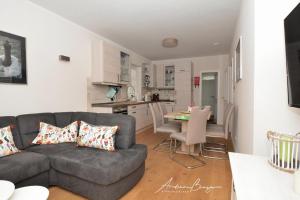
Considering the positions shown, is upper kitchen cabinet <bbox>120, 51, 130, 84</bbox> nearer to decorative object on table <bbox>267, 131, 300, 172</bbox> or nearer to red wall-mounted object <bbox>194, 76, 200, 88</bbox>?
red wall-mounted object <bbox>194, 76, 200, 88</bbox>

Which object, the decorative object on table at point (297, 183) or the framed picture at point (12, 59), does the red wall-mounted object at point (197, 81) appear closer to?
the framed picture at point (12, 59)

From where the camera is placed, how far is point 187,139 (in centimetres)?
274

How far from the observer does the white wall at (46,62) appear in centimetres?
245

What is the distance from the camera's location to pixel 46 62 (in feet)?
9.58

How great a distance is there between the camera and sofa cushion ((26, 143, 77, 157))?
2.09 meters

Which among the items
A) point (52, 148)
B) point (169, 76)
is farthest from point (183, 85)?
point (52, 148)

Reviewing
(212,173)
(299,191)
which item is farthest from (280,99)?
(212,173)

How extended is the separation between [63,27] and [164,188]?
10.6 feet

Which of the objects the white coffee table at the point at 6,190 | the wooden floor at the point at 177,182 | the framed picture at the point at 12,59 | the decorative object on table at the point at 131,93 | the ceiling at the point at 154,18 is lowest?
the wooden floor at the point at 177,182

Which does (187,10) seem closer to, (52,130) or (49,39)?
(49,39)

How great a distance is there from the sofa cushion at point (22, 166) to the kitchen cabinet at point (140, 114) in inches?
104

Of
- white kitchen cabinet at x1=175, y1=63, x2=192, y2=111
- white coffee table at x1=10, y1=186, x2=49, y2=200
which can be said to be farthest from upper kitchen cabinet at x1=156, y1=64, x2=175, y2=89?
white coffee table at x1=10, y1=186, x2=49, y2=200

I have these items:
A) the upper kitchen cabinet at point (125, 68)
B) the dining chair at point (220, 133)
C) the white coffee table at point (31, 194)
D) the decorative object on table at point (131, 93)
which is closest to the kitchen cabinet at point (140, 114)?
the decorative object on table at point (131, 93)

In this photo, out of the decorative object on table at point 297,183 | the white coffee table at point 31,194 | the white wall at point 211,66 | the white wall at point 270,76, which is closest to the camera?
the decorative object on table at point 297,183
